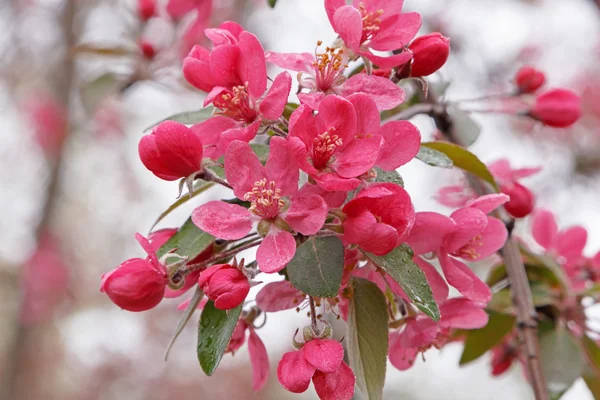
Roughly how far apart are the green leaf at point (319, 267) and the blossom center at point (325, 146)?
0.42 feet

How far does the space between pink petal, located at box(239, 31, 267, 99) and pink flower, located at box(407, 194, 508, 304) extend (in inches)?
14.2

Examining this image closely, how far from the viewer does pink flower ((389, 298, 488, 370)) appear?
1.11 metres

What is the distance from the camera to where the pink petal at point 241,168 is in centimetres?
95

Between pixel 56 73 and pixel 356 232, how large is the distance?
4594 millimetres

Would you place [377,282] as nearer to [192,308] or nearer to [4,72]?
[192,308]

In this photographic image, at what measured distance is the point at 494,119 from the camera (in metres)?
5.66

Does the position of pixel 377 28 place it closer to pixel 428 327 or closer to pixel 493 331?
pixel 428 327

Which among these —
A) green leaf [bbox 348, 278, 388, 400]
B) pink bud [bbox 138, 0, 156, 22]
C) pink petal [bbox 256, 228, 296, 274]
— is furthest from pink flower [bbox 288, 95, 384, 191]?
pink bud [bbox 138, 0, 156, 22]

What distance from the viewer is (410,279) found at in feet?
3.01

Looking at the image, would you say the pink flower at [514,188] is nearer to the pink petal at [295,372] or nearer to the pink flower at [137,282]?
the pink petal at [295,372]

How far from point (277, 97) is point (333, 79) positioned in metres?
0.14

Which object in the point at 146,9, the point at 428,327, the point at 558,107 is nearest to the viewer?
the point at 428,327

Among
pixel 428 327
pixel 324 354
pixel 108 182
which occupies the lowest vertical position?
pixel 108 182

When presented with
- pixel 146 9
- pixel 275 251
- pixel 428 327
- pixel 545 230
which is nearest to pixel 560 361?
pixel 545 230
